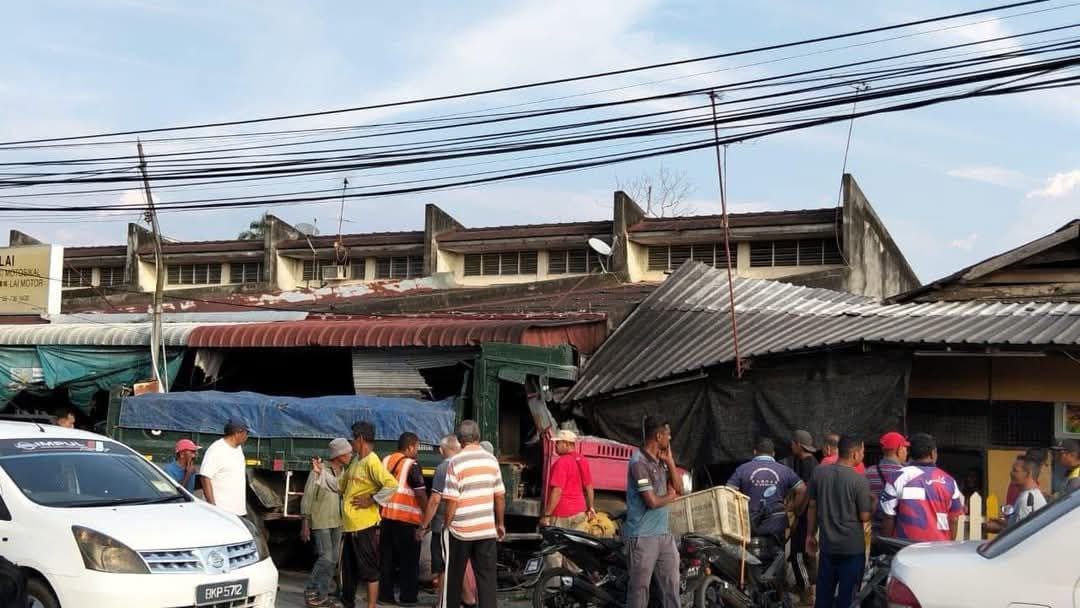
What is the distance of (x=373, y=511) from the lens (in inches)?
407

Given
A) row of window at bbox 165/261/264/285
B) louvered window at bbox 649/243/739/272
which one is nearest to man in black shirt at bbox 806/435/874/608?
louvered window at bbox 649/243/739/272

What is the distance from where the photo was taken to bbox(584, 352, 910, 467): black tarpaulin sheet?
12234mm

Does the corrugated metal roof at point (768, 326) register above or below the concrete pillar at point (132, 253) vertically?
below

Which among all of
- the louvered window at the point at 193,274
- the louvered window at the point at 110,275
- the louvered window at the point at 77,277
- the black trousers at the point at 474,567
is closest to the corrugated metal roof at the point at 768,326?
the black trousers at the point at 474,567

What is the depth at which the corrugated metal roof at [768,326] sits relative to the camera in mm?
12070

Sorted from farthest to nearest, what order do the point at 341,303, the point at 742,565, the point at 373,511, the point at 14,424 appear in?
the point at 341,303
the point at 373,511
the point at 742,565
the point at 14,424

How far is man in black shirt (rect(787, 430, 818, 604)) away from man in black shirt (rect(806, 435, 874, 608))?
2064mm

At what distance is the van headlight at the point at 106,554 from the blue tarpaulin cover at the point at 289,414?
5.58 m

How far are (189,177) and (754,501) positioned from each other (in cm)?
1165

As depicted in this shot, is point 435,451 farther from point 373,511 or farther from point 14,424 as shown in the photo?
point 14,424

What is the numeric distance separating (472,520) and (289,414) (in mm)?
5330

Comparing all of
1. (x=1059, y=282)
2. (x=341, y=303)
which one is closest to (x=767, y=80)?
(x=1059, y=282)

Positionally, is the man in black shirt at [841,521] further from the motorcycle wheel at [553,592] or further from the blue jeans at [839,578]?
the motorcycle wheel at [553,592]

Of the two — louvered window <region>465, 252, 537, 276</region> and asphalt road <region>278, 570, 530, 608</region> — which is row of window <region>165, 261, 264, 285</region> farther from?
asphalt road <region>278, 570, 530, 608</region>
